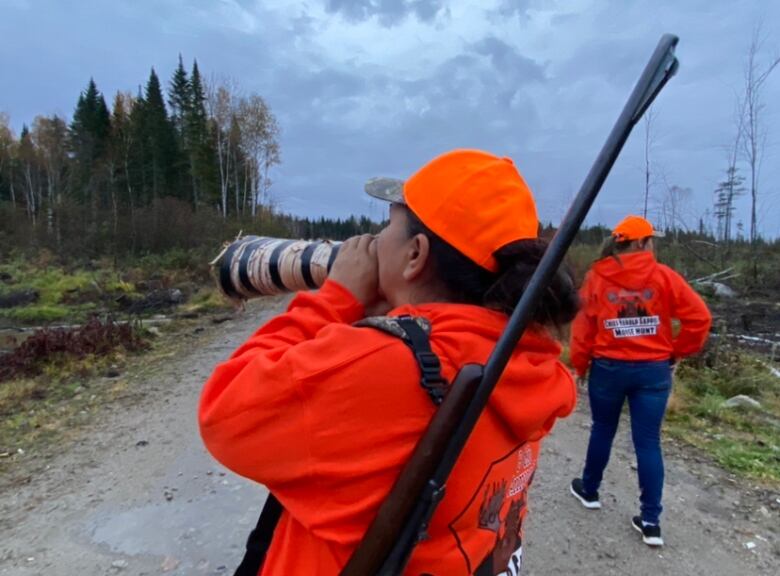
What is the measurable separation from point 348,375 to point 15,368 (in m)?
8.33

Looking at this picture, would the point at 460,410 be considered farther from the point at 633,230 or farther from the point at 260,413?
the point at 633,230

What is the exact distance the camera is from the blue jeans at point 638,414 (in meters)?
3.56

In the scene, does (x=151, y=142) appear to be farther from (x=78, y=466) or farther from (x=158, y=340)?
(x=78, y=466)

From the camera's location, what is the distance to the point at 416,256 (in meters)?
1.18

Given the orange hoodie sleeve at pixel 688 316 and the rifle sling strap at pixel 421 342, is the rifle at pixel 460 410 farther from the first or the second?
the orange hoodie sleeve at pixel 688 316

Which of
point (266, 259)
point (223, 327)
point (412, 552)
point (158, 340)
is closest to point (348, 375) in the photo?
point (412, 552)

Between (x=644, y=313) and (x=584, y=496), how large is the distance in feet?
4.31

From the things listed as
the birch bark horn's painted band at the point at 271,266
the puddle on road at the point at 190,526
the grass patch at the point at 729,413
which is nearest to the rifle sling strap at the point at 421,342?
the birch bark horn's painted band at the point at 271,266

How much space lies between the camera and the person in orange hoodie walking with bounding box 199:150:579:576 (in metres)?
1.02

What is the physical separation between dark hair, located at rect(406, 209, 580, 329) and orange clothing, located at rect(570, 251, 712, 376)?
8.84 feet

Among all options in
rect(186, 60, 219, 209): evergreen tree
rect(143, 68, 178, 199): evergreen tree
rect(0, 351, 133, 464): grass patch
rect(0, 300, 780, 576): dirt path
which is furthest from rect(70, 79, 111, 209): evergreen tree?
rect(0, 300, 780, 576): dirt path

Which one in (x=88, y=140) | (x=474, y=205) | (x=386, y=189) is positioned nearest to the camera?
(x=474, y=205)

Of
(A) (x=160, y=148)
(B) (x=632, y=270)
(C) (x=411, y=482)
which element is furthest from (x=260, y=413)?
(A) (x=160, y=148)

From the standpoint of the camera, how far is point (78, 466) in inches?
182
